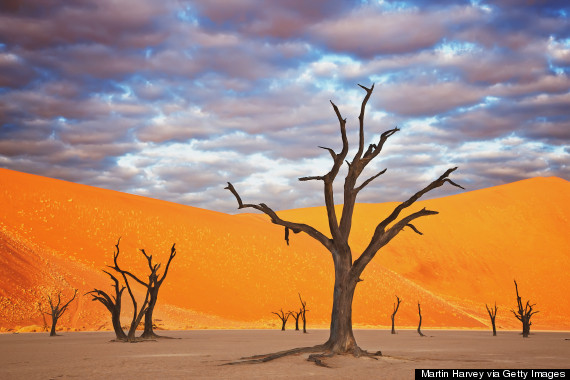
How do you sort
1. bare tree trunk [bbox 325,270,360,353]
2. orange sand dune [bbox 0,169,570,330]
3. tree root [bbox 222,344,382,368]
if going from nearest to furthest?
tree root [bbox 222,344,382,368] < bare tree trunk [bbox 325,270,360,353] < orange sand dune [bbox 0,169,570,330]

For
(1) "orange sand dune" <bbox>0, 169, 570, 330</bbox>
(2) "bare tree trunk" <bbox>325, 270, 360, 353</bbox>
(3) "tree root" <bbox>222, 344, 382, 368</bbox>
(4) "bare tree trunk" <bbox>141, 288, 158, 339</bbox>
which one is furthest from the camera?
(1) "orange sand dune" <bbox>0, 169, 570, 330</bbox>

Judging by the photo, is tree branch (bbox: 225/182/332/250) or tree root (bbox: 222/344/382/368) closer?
tree root (bbox: 222/344/382/368)

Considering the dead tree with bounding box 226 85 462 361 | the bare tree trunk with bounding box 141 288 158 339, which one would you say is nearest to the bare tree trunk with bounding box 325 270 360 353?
the dead tree with bounding box 226 85 462 361

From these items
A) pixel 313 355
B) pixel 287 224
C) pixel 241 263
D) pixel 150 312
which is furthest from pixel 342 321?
pixel 241 263

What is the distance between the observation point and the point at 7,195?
218 ft

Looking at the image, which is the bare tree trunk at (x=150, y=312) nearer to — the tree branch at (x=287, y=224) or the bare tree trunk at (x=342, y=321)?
the tree branch at (x=287, y=224)

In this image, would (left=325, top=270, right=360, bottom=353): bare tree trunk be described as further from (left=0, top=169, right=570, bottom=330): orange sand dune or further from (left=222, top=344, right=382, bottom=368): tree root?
(left=0, top=169, right=570, bottom=330): orange sand dune

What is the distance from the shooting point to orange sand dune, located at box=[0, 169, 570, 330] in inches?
2111

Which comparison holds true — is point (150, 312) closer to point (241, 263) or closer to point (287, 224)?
point (287, 224)

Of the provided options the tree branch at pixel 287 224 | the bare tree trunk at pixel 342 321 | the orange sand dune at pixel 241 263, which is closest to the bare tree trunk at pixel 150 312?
the tree branch at pixel 287 224

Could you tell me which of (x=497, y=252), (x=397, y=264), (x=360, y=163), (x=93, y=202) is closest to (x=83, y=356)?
(x=360, y=163)

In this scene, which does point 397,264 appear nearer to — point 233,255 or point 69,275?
point 233,255

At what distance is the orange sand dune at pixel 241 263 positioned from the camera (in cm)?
5362

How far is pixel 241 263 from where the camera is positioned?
7025cm
